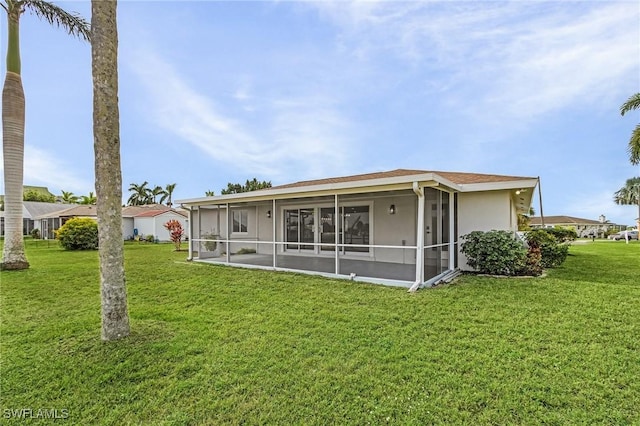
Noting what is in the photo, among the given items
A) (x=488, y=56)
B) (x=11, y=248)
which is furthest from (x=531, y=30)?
(x=11, y=248)

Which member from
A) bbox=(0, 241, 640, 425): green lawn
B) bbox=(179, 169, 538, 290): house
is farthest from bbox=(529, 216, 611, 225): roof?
bbox=(0, 241, 640, 425): green lawn

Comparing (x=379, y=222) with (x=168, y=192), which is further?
(x=168, y=192)

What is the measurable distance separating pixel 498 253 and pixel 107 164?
8.97 m

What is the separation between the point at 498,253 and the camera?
27.3ft

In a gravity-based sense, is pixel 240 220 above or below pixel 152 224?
above

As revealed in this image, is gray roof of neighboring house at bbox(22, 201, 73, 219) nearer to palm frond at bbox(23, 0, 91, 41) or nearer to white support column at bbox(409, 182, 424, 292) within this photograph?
palm frond at bbox(23, 0, 91, 41)

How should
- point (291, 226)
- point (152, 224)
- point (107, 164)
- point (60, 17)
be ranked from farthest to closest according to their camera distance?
point (152, 224), point (291, 226), point (60, 17), point (107, 164)

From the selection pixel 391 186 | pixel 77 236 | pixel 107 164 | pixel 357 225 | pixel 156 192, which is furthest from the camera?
pixel 156 192

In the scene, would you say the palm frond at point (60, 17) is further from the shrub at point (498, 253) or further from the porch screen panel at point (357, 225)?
the shrub at point (498, 253)

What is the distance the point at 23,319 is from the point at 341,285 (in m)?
6.16

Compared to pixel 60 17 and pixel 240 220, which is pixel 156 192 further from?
pixel 60 17

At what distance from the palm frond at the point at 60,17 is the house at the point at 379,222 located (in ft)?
24.3

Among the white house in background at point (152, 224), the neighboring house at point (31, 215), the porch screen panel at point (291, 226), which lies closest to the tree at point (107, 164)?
the porch screen panel at point (291, 226)

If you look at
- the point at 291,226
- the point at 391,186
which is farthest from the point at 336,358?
the point at 291,226
